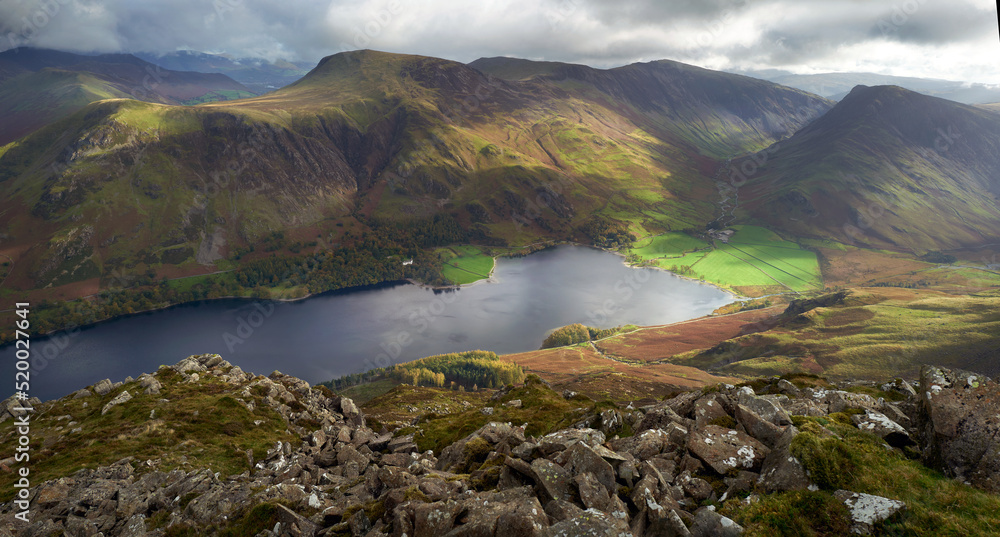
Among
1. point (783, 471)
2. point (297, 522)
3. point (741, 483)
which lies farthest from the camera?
point (297, 522)

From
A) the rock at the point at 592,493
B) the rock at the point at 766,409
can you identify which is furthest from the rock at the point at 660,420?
the rock at the point at 592,493

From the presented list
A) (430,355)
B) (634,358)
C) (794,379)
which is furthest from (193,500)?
(634,358)

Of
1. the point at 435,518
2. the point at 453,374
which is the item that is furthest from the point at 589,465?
the point at 453,374

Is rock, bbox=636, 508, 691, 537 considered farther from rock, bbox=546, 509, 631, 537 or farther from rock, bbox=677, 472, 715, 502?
rock, bbox=677, 472, 715, 502

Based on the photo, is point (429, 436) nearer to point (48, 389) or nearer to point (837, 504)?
point (837, 504)

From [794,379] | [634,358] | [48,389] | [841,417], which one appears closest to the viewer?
[841,417]

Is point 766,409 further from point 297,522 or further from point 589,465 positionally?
point 297,522
